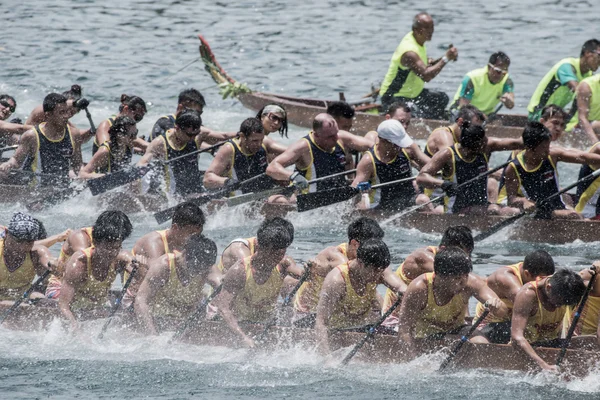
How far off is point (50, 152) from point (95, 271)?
4784 millimetres

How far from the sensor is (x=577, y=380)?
8453mm

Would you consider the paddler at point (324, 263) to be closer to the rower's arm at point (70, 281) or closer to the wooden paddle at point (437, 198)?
the rower's arm at point (70, 281)

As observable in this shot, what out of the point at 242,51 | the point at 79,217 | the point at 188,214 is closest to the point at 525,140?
the point at 188,214

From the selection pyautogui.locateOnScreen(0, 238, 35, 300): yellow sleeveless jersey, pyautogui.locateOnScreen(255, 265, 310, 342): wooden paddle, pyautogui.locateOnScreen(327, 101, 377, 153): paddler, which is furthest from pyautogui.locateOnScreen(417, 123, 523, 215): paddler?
pyautogui.locateOnScreen(0, 238, 35, 300): yellow sleeveless jersey

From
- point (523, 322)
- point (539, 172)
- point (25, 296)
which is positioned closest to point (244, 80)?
point (539, 172)

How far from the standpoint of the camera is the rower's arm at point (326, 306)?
8836 mm

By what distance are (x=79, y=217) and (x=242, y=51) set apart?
10542 millimetres

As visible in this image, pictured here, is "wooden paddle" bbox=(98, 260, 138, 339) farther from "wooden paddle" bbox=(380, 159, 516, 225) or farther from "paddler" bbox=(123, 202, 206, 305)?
"wooden paddle" bbox=(380, 159, 516, 225)

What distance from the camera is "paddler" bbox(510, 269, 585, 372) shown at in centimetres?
832

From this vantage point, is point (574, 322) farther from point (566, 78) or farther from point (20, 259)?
point (566, 78)

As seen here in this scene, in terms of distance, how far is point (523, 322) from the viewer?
8.49 metres

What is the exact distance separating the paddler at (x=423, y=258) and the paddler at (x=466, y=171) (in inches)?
106

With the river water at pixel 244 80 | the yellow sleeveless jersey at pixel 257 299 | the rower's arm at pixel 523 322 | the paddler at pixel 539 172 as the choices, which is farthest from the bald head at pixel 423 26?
the rower's arm at pixel 523 322

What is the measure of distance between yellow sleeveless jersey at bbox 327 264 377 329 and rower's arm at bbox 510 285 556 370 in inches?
43.9
